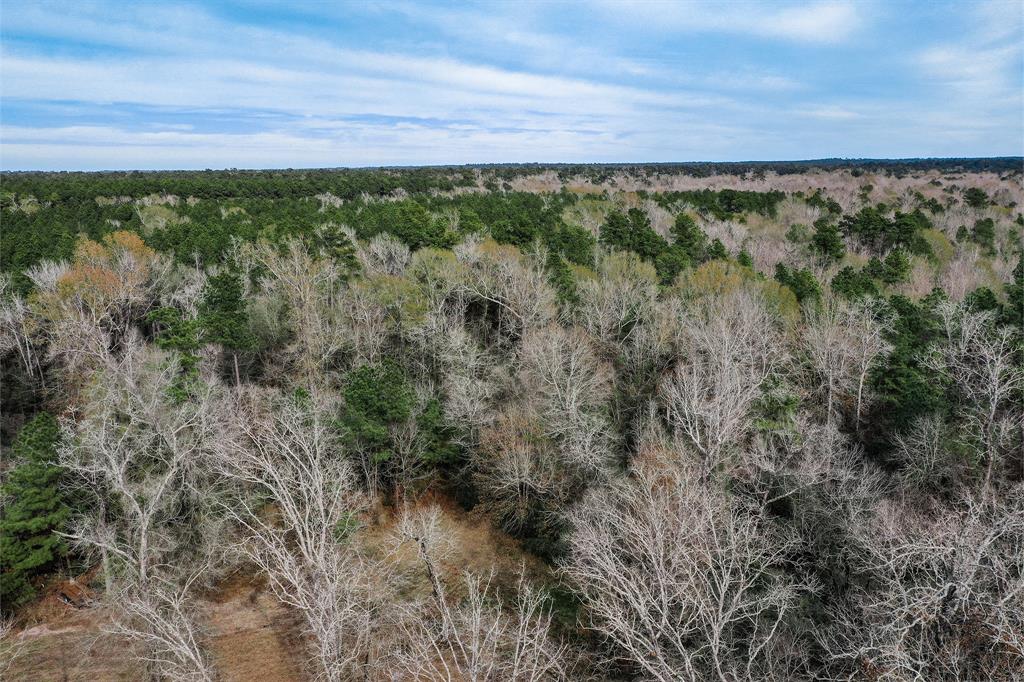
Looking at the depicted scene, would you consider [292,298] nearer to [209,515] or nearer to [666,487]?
[209,515]

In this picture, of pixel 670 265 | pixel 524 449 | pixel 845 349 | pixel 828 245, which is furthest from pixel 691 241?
pixel 524 449

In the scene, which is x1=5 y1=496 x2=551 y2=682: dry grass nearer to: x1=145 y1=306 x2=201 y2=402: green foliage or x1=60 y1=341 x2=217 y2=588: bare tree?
x1=60 y1=341 x2=217 y2=588: bare tree

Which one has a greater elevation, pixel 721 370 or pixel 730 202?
pixel 730 202

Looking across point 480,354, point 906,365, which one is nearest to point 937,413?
point 906,365

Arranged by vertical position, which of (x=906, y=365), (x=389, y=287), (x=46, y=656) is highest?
(x=389, y=287)

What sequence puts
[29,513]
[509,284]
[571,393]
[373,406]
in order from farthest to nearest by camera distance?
[509,284] < [373,406] < [571,393] < [29,513]

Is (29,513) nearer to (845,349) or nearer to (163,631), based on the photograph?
(163,631)

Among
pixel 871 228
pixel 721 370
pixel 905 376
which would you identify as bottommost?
pixel 905 376

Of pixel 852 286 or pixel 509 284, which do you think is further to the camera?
pixel 509 284
